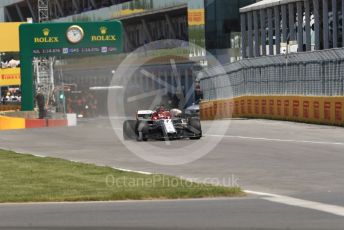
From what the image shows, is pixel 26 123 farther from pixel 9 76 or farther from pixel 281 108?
pixel 9 76

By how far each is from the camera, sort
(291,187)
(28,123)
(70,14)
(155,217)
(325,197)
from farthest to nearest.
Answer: (70,14)
(28,123)
(291,187)
(325,197)
(155,217)

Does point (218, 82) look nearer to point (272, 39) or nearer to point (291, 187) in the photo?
point (272, 39)

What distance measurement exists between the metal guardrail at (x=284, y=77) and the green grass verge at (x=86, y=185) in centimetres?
1564

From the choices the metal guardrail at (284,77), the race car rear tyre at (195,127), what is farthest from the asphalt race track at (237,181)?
the metal guardrail at (284,77)

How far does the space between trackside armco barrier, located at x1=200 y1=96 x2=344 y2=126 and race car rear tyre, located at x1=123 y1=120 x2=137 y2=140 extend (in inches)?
329

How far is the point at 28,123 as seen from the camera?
41.6 metres

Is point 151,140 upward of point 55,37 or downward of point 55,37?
downward

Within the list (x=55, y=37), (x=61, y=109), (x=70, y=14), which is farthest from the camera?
(x=70, y=14)

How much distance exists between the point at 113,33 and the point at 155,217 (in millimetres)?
38928

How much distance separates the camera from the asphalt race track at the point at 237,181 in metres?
9.69

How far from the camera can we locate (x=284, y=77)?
116 feet

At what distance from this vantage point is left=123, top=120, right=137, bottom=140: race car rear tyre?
25.0 m

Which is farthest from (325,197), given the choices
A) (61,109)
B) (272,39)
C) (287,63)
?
(61,109)

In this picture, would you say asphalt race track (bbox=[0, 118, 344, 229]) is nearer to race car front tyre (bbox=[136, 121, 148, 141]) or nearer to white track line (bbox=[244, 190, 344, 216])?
white track line (bbox=[244, 190, 344, 216])
